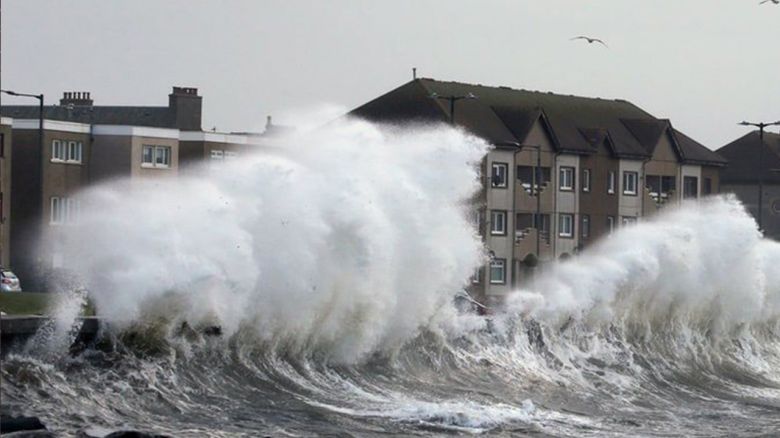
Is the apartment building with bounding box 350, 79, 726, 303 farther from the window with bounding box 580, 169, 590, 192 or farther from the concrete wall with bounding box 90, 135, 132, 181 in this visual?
the concrete wall with bounding box 90, 135, 132, 181

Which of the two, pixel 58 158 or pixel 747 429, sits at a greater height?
pixel 58 158

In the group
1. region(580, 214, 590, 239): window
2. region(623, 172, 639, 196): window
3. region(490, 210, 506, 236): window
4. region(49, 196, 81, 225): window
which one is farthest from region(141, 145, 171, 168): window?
region(623, 172, 639, 196): window

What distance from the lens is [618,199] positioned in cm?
8431

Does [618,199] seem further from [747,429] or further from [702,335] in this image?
[747,429]

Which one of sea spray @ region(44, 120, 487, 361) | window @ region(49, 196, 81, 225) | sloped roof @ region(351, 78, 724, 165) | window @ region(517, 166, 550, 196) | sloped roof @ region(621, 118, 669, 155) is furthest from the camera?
sloped roof @ region(621, 118, 669, 155)

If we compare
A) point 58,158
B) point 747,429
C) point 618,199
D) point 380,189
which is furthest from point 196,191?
point 618,199

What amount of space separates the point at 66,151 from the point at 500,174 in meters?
17.6

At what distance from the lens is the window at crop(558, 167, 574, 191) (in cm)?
8069

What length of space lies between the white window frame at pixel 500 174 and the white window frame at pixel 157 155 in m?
13.8

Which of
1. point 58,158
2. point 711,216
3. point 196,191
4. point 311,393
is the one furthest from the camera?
point 58,158

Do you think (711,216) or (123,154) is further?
(123,154)

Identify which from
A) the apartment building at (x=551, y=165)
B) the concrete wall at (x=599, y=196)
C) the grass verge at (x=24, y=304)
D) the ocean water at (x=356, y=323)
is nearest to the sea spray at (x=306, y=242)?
the ocean water at (x=356, y=323)

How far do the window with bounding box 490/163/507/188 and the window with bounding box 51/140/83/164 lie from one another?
16749 mm

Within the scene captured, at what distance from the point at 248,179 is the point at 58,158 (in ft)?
136
